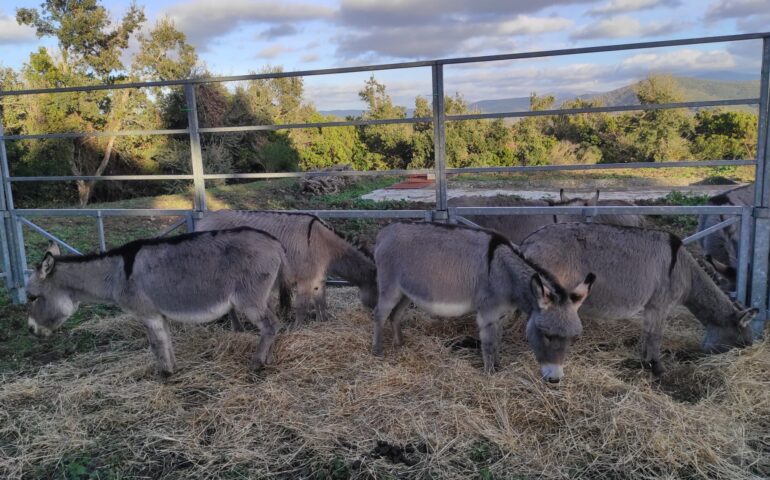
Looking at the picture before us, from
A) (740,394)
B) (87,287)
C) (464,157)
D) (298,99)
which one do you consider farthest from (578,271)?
(298,99)

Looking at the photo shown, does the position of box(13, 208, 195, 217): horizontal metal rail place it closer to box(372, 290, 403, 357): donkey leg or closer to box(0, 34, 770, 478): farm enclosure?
box(0, 34, 770, 478): farm enclosure

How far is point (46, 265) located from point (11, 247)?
3406 mm

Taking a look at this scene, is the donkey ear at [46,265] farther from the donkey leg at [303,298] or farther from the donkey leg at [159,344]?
the donkey leg at [303,298]

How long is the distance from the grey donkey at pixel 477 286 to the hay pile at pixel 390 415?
1.17 feet

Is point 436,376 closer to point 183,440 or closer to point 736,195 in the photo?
point 183,440

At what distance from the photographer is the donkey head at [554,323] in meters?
4.18

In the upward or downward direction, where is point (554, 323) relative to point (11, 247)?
downward

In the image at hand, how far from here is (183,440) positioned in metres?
3.94

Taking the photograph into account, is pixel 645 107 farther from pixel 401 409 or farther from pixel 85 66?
pixel 85 66

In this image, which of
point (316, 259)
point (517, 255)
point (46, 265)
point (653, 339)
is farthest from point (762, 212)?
point (46, 265)

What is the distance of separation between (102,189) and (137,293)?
17.9m

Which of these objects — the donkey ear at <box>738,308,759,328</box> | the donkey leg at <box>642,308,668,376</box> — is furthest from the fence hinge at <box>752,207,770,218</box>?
the donkey leg at <box>642,308,668,376</box>

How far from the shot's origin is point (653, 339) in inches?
194

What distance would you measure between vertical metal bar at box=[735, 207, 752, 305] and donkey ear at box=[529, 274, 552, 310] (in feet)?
8.76
